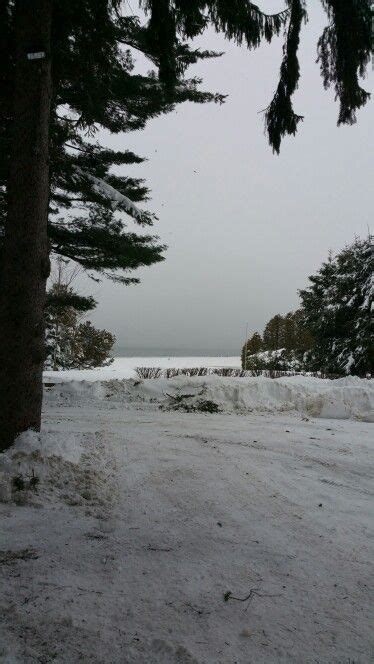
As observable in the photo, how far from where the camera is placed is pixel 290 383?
978 centimetres

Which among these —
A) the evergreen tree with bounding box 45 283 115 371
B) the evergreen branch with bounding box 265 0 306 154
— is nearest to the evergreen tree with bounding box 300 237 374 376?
the evergreen tree with bounding box 45 283 115 371

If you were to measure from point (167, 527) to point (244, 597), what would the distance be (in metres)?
0.90

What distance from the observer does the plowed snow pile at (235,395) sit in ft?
28.3

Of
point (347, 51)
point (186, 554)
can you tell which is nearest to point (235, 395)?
point (186, 554)

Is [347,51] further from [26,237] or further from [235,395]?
[235,395]

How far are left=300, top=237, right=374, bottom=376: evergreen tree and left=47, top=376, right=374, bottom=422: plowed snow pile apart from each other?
26.5 feet

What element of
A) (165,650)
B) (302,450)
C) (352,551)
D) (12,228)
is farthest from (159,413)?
(165,650)

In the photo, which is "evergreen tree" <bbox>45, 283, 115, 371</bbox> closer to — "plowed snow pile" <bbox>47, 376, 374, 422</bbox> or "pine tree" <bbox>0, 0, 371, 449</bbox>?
"plowed snow pile" <bbox>47, 376, 374, 422</bbox>

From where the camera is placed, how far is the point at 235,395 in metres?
9.36

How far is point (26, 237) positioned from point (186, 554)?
339 centimetres

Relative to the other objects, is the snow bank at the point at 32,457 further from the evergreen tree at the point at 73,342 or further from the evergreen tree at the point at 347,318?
the evergreen tree at the point at 347,318

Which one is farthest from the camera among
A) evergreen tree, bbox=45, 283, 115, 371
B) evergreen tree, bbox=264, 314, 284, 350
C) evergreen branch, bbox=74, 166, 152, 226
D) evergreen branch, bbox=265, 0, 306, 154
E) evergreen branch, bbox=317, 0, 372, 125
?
evergreen tree, bbox=264, 314, 284, 350

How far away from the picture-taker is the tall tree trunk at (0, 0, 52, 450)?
11.9 feet

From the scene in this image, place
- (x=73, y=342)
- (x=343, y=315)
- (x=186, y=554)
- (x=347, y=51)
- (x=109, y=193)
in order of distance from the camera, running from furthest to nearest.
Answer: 1. (x=73, y=342)
2. (x=343, y=315)
3. (x=109, y=193)
4. (x=347, y=51)
5. (x=186, y=554)
